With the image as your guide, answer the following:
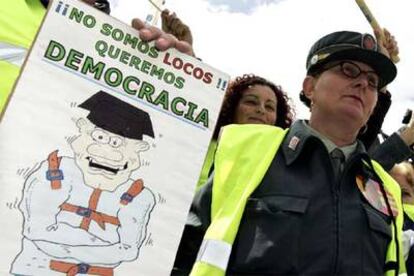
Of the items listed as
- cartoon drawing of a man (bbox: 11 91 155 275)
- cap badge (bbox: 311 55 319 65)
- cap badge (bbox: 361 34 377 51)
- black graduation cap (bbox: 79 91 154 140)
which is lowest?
cartoon drawing of a man (bbox: 11 91 155 275)

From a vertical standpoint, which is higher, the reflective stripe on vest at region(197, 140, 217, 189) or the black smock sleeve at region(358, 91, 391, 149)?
the black smock sleeve at region(358, 91, 391, 149)

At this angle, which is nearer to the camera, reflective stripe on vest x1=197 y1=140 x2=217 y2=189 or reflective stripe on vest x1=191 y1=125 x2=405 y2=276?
reflective stripe on vest x1=191 y1=125 x2=405 y2=276

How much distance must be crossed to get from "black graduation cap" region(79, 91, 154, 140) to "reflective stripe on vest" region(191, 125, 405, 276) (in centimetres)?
31

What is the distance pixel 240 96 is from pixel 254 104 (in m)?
0.10

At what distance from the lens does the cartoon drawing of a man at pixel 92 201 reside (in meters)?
1.17

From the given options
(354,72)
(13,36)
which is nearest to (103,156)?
(13,36)

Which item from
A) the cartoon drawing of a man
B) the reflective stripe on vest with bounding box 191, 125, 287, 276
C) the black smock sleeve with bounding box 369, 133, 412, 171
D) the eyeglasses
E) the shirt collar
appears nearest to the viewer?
the cartoon drawing of a man


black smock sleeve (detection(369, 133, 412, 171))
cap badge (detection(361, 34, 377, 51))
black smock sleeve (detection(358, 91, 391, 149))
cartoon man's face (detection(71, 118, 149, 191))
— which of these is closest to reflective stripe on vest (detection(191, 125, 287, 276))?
cartoon man's face (detection(71, 118, 149, 191))

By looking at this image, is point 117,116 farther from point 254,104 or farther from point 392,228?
point 254,104

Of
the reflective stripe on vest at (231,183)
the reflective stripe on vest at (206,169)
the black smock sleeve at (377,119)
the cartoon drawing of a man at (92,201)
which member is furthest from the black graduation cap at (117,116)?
the black smock sleeve at (377,119)

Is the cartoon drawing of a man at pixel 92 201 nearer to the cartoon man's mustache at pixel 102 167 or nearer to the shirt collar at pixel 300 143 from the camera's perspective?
the cartoon man's mustache at pixel 102 167

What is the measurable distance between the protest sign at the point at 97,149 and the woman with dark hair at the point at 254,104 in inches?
51.2

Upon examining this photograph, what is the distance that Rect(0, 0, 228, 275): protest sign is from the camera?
118cm

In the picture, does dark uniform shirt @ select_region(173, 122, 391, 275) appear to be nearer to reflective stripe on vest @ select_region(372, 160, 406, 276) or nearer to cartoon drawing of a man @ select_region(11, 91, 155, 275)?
reflective stripe on vest @ select_region(372, 160, 406, 276)
